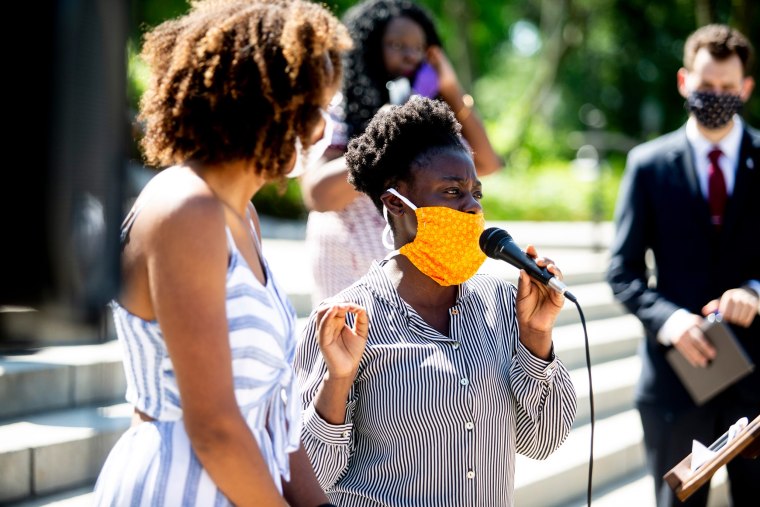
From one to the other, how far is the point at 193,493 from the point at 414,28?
2.48 m

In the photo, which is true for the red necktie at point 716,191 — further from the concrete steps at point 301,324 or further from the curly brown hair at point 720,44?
the concrete steps at point 301,324

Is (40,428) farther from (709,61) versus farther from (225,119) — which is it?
(709,61)

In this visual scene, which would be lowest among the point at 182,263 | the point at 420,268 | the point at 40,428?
the point at 40,428

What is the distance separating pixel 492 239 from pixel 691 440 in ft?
6.12

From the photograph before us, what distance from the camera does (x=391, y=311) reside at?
8.25ft

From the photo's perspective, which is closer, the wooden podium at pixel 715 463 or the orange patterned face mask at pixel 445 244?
the wooden podium at pixel 715 463

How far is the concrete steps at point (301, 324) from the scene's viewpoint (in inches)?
155

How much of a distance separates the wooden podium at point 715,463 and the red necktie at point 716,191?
1676 millimetres

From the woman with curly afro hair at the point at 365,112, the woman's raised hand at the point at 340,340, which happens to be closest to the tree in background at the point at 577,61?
the woman with curly afro hair at the point at 365,112

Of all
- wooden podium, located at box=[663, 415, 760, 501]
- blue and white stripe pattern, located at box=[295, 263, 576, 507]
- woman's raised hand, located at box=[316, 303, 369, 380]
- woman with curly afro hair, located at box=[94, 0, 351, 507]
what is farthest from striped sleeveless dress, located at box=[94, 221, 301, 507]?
wooden podium, located at box=[663, 415, 760, 501]

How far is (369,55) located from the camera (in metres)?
3.73

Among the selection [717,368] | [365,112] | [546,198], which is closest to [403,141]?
[365,112]

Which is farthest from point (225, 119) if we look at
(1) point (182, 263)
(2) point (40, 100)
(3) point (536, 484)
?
(3) point (536, 484)

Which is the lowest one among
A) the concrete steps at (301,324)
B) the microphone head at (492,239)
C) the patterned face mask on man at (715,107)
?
the concrete steps at (301,324)
